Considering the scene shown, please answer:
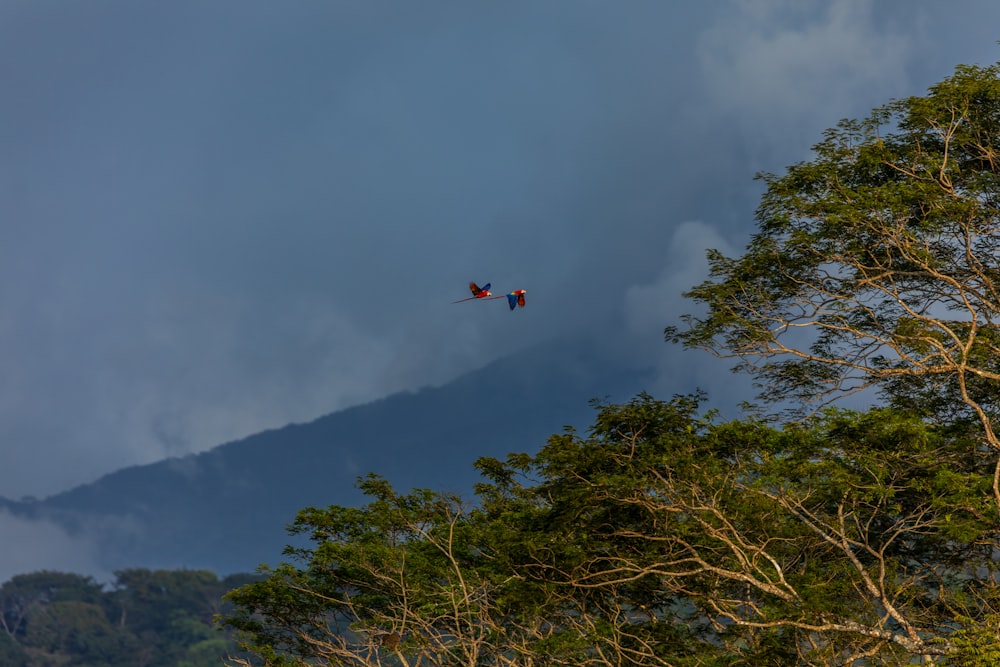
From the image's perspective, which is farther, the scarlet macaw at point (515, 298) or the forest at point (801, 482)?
the scarlet macaw at point (515, 298)

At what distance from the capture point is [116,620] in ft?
306

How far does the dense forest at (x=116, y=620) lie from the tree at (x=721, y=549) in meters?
67.4

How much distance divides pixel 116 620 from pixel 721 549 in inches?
3415

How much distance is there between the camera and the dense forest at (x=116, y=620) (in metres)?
86.2

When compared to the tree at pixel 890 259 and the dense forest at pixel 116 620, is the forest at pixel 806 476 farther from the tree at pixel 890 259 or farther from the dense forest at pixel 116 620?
the dense forest at pixel 116 620

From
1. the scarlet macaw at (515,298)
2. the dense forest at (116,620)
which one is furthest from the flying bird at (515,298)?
the dense forest at (116,620)

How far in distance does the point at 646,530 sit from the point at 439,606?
13.5 feet

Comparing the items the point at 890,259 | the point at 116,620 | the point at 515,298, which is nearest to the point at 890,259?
the point at 890,259

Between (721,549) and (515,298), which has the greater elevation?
(515,298)

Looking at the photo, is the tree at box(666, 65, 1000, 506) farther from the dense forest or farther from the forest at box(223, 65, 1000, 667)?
the dense forest

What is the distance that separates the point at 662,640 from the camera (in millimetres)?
17375

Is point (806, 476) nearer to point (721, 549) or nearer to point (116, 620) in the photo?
point (721, 549)

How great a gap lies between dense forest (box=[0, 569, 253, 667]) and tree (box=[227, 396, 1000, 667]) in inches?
2653

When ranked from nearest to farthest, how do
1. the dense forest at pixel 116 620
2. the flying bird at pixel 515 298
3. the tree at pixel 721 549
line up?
the tree at pixel 721 549, the flying bird at pixel 515 298, the dense forest at pixel 116 620
